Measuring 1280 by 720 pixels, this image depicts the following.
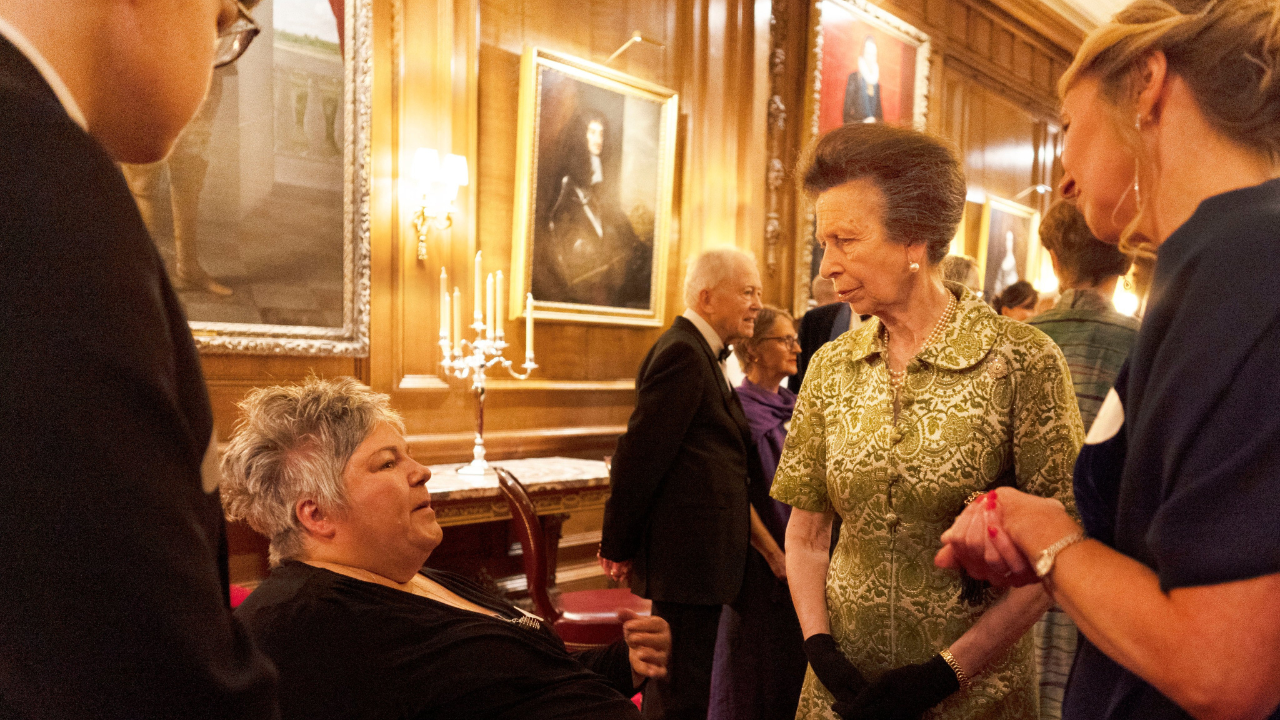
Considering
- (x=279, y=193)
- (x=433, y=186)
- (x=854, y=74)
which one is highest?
(x=854, y=74)

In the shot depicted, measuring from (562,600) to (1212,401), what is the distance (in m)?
2.90

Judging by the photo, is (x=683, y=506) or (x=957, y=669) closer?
(x=957, y=669)

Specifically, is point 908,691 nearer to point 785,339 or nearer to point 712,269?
point 712,269

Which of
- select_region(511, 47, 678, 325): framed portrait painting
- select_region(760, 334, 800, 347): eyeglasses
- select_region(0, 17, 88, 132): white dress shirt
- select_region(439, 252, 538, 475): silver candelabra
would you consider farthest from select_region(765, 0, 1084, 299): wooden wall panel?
select_region(0, 17, 88, 132): white dress shirt

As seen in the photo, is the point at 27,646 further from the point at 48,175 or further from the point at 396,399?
the point at 396,399

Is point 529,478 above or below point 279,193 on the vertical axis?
below

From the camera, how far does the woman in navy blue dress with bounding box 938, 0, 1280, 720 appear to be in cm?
62

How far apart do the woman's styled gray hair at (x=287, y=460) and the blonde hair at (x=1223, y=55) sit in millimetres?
1528

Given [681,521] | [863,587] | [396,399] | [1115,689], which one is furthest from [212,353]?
[1115,689]

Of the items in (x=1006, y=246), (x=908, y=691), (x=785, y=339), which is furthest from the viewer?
(x=1006, y=246)

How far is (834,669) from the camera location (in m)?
1.39

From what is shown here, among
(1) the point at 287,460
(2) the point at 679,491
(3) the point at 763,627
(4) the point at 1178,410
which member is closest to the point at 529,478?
(2) the point at 679,491

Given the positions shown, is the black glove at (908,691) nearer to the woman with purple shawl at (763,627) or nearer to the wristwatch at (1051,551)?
the wristwatch at (1051,551)

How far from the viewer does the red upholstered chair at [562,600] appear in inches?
110
